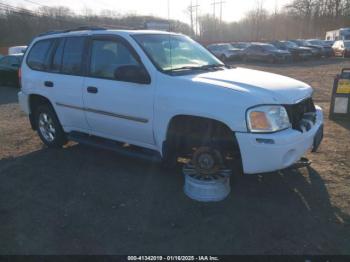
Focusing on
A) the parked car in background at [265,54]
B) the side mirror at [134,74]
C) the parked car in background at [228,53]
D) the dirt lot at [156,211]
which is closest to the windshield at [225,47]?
the parked car in background at [228,53]

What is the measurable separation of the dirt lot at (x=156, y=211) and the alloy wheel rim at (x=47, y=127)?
57 centimetres

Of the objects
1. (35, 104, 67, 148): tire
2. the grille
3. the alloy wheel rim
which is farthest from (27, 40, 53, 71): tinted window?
the grille

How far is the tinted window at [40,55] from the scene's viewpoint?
566cm

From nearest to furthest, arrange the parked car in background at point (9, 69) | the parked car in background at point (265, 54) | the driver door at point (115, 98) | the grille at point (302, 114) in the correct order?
the grille at point (302, 114) → the driver door at point (115, 98) → the parked car in background at point (9, 69) → the parked car in background at point (265, 54)

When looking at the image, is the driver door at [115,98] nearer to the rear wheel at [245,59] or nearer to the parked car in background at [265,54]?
the parked car in background at [265,54]

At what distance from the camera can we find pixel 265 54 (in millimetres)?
27000

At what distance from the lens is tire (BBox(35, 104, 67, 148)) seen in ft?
19.0

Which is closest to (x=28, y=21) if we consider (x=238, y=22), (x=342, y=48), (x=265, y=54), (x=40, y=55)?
(x=265, y=54)

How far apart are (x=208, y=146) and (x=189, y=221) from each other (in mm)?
899

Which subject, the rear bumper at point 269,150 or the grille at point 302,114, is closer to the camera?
the rear bumper at point 269,150

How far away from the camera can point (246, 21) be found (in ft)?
288

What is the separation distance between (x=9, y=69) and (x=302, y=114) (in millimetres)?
14068

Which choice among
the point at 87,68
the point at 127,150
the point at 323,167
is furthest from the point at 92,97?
the point at 323,167

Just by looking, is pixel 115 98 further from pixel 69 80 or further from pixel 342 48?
pixel 342 48
